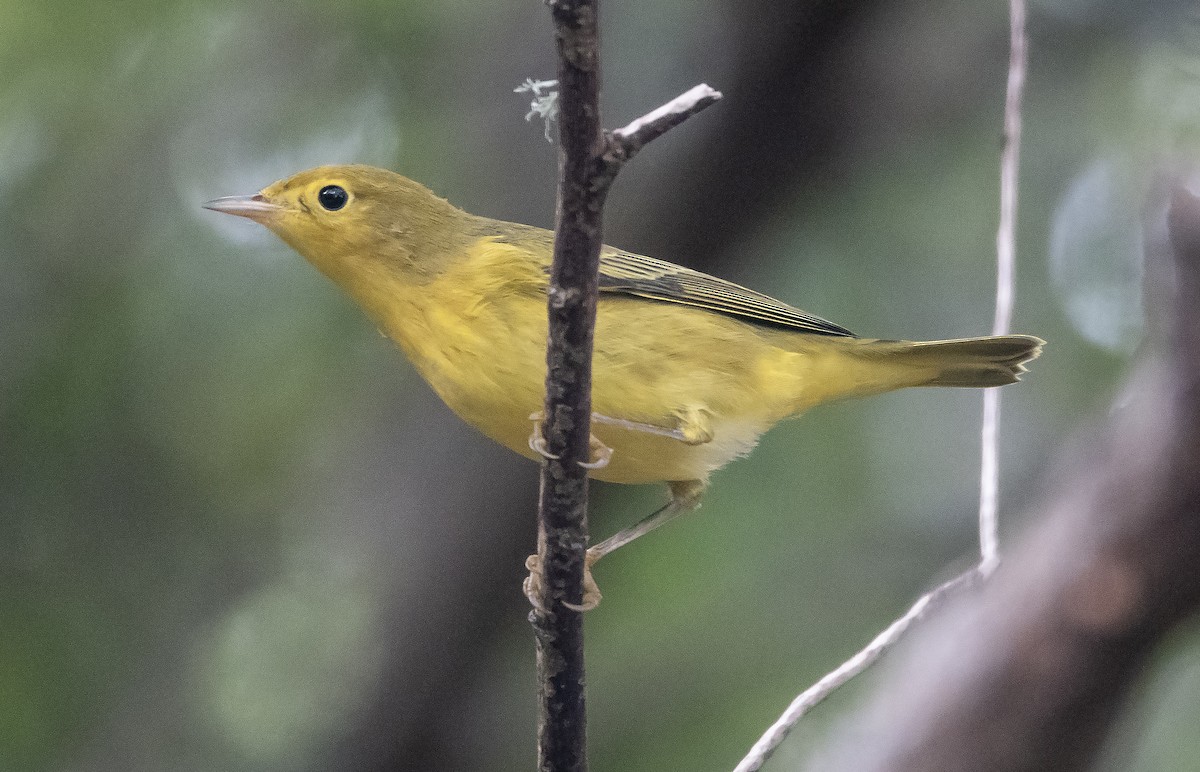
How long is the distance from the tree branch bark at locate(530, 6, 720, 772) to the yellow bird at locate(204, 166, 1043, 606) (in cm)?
38

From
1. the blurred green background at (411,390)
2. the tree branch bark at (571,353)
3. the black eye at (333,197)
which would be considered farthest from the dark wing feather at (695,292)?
the blurred green background at (411,390)

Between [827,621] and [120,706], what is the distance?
3028mm

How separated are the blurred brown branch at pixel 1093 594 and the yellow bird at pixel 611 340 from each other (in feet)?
2.48

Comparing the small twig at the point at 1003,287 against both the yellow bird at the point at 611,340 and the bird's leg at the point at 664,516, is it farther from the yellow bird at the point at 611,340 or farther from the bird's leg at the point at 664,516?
the bird's leg at the point at 664,516

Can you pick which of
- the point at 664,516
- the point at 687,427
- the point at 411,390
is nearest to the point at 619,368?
the point at 687,427

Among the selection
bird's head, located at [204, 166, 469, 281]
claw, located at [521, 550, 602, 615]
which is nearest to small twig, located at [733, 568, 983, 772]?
claw, located at [521, 550, 602, 615]

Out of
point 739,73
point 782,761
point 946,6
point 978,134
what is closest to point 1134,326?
point 978,134

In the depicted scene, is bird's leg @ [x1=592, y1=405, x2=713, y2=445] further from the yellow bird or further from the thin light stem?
the thin light stem

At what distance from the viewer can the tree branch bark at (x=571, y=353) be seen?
1.96m

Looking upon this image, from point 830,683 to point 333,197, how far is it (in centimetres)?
218

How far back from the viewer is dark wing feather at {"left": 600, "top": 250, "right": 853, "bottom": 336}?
146 inches

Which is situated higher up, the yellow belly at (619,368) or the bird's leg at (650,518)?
the yellow belly at (619,368)

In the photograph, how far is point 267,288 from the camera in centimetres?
558

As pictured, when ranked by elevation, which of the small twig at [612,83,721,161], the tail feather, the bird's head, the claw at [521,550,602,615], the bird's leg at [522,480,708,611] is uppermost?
the bird's head
